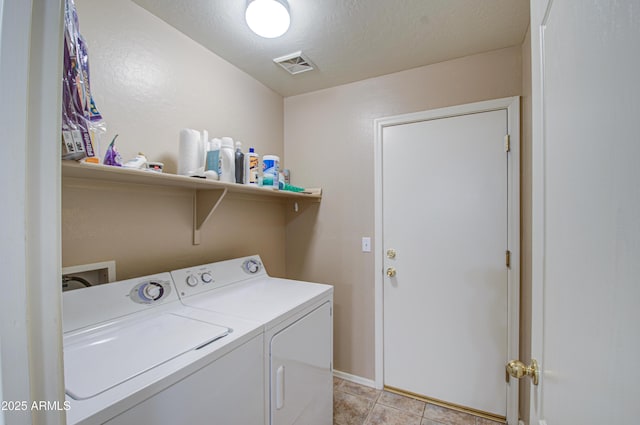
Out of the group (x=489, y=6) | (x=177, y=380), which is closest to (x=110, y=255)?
(x=177, y=380)

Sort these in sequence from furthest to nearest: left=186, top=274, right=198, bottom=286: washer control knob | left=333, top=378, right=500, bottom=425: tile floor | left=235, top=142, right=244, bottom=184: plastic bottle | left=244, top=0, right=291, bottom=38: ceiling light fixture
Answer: left=333, top=378, right=500, bottom=425: tile floor < left=235, top=142, right=244, bottom=184: plastic bottle < left=186, top=274, right=198, bottom=286: washer control knob < left=244, top=0, right=291, bottom=38: ceiling light fixture

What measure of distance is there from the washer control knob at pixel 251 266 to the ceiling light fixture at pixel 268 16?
55.2 inches

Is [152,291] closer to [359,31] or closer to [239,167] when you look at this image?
[239,167]

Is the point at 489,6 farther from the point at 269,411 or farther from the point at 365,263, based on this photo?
the point at 269,411

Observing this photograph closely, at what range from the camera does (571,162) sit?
510 millimetres

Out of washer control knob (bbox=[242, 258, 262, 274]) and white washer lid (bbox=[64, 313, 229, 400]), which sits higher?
washer control knob (bbox=[242, 258, 262, 274])

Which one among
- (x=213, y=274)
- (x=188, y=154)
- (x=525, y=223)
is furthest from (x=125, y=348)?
(x=525, y=223)

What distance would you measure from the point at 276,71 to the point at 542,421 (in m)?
2.34

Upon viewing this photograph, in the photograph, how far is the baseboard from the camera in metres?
2.17

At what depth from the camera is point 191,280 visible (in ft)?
4.79

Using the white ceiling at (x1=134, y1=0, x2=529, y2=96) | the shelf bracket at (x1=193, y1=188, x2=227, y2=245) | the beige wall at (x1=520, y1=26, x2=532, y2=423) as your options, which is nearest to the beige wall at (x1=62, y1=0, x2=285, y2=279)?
the shelf bracket at (x1=193, y1=188, x2=227, y2=245)

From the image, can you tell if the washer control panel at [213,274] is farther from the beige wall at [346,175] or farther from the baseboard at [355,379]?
the baseboard at [355,379]

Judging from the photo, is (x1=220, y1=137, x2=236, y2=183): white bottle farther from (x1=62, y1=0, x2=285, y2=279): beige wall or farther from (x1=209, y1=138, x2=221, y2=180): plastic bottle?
(x1=62, y1=0, x2=285, y2=279): beige wall

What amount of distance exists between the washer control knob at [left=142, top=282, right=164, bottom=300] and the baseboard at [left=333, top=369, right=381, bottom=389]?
170 cm
